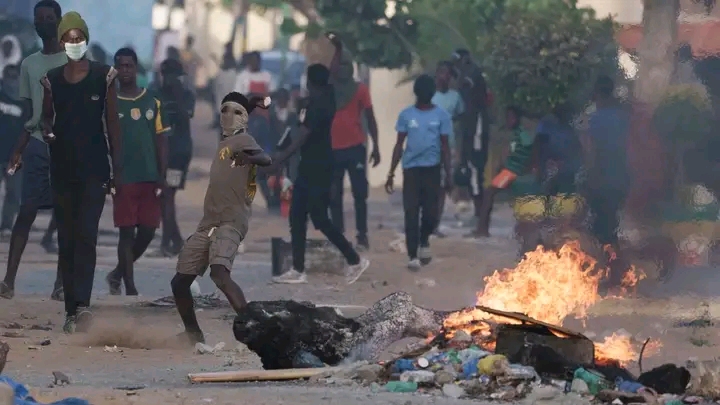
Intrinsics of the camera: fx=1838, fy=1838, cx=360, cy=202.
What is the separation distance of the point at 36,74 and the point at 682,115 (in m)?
5.88

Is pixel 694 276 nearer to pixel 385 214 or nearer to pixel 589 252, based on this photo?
pixel 589 252

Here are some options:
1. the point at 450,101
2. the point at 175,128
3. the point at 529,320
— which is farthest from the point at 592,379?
the point at 450,101

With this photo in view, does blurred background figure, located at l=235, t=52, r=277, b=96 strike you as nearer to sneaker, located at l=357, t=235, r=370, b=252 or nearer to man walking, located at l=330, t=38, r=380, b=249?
sneaker, located at l=357, t=235, r=370, b=252

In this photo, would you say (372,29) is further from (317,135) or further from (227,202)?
(227,202)

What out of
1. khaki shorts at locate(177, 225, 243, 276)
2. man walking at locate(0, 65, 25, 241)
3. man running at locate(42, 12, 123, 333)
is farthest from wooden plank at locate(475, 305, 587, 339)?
man walking at locate(0, 65, 25, 241)

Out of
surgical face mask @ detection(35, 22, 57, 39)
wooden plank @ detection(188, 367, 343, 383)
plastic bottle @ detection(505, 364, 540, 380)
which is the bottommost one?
wooden plank @ detection(188, 367, 343, 383)

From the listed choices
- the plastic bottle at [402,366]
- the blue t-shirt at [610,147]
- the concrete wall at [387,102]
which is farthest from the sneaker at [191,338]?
the concrete wall at [387,102]

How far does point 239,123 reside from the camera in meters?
10.5

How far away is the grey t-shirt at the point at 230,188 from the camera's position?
1042cm

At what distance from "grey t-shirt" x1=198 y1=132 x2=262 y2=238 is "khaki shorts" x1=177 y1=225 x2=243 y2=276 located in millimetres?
46

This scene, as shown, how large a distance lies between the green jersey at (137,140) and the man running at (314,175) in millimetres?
1580

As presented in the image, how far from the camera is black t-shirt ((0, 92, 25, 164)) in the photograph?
16953mm

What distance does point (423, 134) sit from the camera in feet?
53.1

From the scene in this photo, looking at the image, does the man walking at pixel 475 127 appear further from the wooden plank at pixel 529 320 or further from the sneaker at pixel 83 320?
the wooden plank at pixel 529 320
